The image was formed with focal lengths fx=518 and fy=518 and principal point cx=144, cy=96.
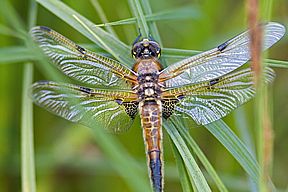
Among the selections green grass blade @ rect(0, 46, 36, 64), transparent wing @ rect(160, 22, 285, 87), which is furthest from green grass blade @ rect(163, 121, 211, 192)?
green grass blade @ rect(0, 46, 36, 64)

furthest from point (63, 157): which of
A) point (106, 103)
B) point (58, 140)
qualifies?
point (106, 103)

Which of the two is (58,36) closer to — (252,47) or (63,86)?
(63,86)

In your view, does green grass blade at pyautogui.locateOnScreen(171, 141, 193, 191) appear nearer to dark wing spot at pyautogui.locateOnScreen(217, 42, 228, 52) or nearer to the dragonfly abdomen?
the dragonfly abdomen

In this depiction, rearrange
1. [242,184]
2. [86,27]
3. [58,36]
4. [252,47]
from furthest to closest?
[242,184] < [58,36] < [86,27] < [252,47]

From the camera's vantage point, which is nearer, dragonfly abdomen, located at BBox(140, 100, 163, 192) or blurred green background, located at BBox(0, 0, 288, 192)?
dragonfly abdomen, located at BBox(140, 100, 163, 192)

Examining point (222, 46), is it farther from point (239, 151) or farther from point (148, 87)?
point (239, 151)

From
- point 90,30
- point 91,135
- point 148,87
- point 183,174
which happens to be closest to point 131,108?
point 148,87

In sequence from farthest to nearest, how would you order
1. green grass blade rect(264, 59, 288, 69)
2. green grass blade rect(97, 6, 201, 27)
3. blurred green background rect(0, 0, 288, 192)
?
blurred green background rect(0, 0, 288, 192)
green grass blade rect(97, 6, 201, 27)
green grass blade rect(264, 59, 288, 69)
